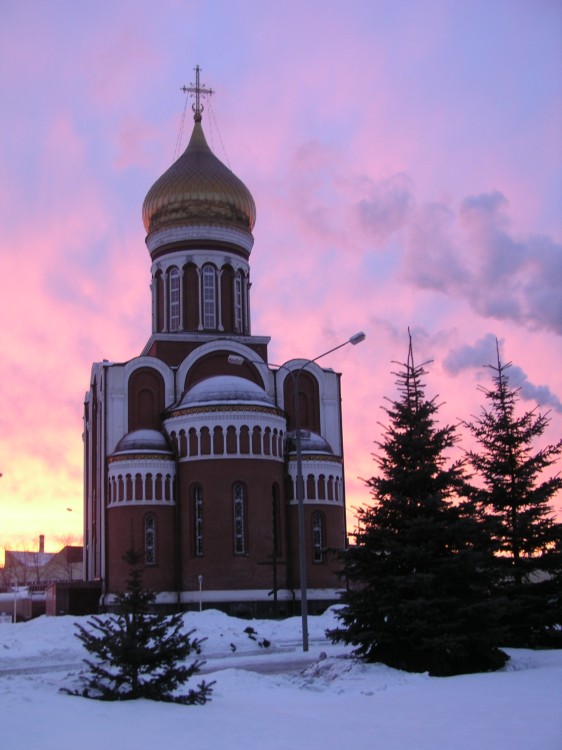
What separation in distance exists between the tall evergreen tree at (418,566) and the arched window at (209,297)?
23540 mm

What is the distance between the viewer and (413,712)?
446 inches

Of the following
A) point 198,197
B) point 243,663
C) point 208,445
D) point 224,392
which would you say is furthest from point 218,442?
point 243,663

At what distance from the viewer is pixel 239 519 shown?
33.2m

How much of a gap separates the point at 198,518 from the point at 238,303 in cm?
1117

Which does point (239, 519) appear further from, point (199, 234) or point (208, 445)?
point (199, 234)

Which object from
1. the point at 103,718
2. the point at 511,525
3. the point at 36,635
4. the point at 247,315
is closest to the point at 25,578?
the point at 247,315

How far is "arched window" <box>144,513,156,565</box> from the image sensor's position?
33.6 metres

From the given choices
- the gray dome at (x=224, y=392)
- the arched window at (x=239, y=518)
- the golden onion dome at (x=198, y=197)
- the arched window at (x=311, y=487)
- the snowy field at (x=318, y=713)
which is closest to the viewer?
the snowy field at (x=318, y=713)

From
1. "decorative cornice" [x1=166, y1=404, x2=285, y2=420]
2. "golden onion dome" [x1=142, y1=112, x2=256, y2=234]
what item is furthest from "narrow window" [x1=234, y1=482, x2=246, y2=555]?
"golden onion dome" [x1=142, y1=112, x2=256, y2=234]

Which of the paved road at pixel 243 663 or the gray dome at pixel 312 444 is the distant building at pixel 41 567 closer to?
the gray dome at pixel 312 444

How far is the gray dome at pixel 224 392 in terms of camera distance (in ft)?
111

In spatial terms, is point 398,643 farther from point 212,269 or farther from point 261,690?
point 212,269

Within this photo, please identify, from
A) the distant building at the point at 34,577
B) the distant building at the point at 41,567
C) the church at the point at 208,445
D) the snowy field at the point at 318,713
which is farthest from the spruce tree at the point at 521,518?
the distant building at the point at 41,567

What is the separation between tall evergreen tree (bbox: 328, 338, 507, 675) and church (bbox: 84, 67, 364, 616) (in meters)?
12.7
